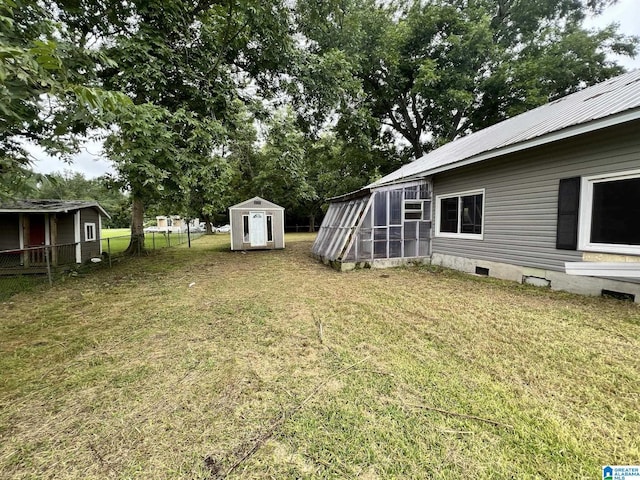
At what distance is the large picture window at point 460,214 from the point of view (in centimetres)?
679

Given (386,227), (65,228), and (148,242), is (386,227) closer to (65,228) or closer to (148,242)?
(65,228)

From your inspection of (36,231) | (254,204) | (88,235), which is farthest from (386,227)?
(36,231)

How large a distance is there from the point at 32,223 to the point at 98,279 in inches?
213

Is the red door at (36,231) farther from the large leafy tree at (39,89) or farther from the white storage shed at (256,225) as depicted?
the large leafy tree at (39,89)

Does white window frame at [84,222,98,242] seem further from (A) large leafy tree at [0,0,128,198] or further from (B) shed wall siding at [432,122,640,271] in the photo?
(B) shed wall siding at [432,122,640,271]

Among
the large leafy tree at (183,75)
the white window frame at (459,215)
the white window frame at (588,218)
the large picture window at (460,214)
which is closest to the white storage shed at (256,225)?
A: the large leafy tree at (183,75)

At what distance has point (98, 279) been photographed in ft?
23.9

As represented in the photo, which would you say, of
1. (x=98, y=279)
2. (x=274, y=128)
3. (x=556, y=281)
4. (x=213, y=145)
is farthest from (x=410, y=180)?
(x=98, y=279)

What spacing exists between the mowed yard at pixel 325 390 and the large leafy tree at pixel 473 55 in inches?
396

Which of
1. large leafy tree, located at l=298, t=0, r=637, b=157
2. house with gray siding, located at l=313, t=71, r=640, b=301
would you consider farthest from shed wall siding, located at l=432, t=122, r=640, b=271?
large leafy tree, located at l=298, t=0, r=637, b=157

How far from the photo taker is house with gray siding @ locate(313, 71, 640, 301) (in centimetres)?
423

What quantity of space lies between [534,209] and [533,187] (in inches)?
17.5

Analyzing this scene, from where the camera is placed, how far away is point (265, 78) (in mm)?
10484

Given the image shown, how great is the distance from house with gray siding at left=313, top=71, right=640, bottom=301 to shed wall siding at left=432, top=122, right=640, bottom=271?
2 centimetres
